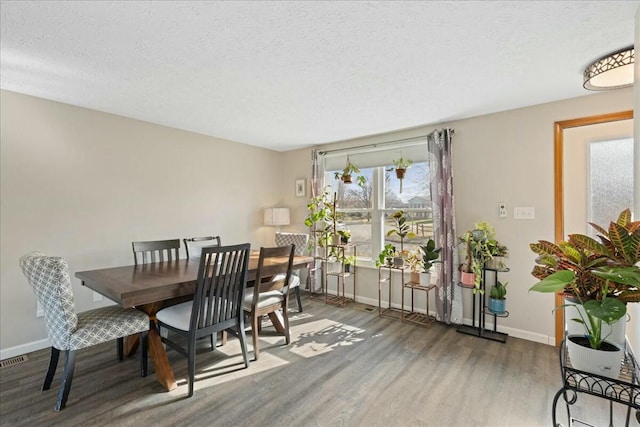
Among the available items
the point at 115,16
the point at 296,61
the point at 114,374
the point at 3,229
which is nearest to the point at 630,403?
the point at 296,61

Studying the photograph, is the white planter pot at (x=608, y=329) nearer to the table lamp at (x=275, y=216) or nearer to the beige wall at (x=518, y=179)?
the beige wall at (x=518, y=179)

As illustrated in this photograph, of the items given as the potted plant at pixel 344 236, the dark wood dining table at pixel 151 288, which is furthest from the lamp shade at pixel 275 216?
the dark wood dining table at pixel 151 288

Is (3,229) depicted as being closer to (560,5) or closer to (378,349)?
(378,349)

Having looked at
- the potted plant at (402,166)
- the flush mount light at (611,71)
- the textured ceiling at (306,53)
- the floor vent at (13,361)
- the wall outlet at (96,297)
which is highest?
the textured ceiling at (306,53)

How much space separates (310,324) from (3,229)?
303 cm

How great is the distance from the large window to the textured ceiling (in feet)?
3.40

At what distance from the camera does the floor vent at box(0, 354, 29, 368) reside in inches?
97.7

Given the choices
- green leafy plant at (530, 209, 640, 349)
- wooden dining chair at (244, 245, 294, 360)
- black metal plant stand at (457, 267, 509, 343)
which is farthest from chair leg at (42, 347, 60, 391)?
black metal plant stand at (457, 267, 509, 343)

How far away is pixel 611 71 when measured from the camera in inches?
84.0

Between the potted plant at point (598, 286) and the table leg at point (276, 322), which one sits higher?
the potted plant at point (598, 286)

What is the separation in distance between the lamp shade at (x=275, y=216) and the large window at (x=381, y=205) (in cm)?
86

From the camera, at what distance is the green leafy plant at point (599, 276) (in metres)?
1.08

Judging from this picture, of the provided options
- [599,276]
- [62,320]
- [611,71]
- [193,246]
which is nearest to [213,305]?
[62,320]

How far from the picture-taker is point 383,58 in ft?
6.73
